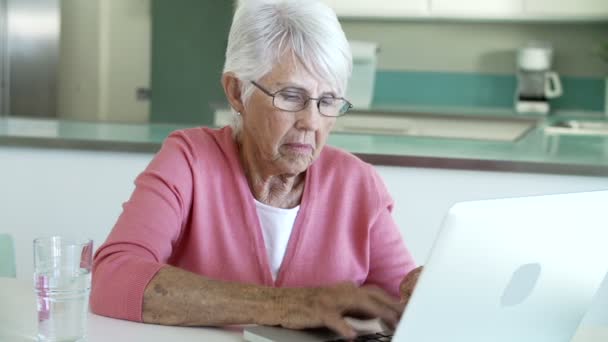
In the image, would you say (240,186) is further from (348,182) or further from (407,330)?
(407,330)

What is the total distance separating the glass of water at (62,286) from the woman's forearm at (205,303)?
131 millimetres

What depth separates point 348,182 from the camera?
170 centimetres

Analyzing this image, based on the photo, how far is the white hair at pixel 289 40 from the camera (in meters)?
1.52

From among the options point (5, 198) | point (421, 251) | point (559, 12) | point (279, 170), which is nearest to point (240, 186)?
point (279, 170)

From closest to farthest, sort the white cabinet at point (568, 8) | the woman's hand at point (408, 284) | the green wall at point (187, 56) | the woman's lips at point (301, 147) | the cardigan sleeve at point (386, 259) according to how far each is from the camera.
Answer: the woman's hand at point (408, 284) < the woman's lips at point (301, 147) < the cardigan sleeve at point (386, 259) < the white cabinet at point (568, 8) < the green wall at point (187, 56)

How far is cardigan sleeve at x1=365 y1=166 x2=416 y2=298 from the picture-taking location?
1.67m

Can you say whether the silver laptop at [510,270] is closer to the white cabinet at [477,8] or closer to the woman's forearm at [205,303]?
the woman's forearm at [205,303]

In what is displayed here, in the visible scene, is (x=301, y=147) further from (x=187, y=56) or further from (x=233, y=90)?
(x=187, y=56)

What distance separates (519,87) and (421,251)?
2.61m

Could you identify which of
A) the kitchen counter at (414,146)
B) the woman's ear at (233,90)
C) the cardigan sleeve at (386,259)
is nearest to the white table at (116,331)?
the cardigan sleeve at (386,259)

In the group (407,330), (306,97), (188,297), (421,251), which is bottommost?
(421,251)

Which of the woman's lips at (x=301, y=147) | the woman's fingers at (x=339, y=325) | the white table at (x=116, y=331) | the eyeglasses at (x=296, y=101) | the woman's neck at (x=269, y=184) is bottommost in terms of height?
the white table at (x=116, y=331)

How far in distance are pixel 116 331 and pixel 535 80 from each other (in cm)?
376

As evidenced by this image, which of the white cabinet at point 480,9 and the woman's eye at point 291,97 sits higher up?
the woman's eye at point 291,97
